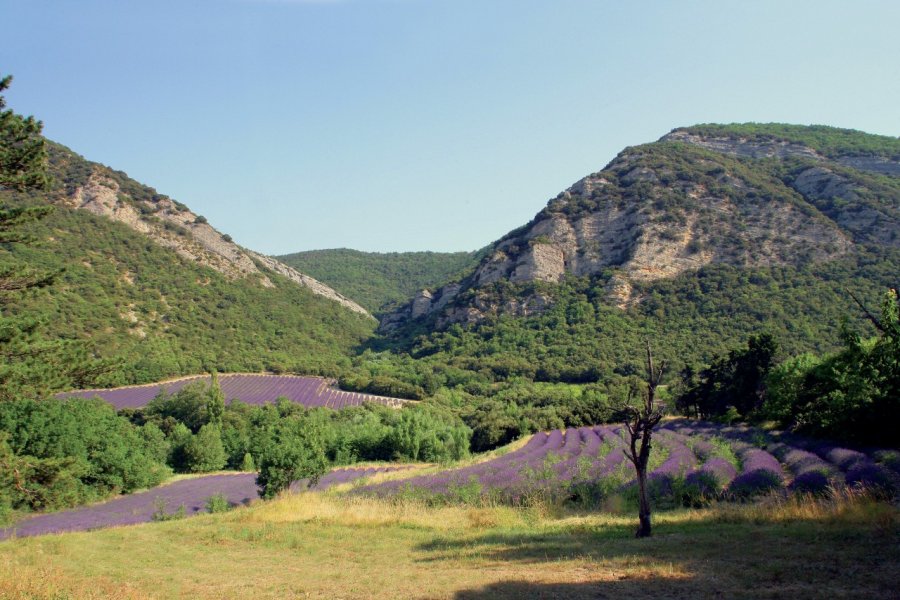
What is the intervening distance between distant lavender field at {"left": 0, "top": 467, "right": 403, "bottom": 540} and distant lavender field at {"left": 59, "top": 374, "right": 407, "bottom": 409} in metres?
26.6

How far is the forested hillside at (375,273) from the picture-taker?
168 meters

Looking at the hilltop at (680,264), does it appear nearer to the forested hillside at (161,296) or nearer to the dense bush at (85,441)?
the forested hillside at (161,296)

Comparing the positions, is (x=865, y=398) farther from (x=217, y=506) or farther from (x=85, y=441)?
(x=85, y=441)

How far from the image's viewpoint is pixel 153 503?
3011 cm

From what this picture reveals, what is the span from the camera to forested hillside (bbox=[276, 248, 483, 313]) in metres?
168

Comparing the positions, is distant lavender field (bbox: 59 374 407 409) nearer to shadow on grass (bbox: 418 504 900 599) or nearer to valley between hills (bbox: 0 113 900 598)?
valley between hills (bbox: 0 113 900 598)

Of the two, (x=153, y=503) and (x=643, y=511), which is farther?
(x=153, y=503)

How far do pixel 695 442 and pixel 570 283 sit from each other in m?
67.5

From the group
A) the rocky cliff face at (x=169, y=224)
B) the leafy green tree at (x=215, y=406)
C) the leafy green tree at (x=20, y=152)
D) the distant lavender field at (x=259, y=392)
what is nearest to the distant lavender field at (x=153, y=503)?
the leafy green tree at (x=20, y=152)

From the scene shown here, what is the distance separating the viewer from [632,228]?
9300cm

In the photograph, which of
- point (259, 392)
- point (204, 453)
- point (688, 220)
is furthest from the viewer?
point (688, 220)

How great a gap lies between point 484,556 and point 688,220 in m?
89.9

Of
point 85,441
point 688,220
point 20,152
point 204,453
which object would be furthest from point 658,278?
point 20,152

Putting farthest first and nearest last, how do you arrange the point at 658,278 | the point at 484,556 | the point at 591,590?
1. the point at 658,278
2. the point at 484,556
3. the point at 591,590
